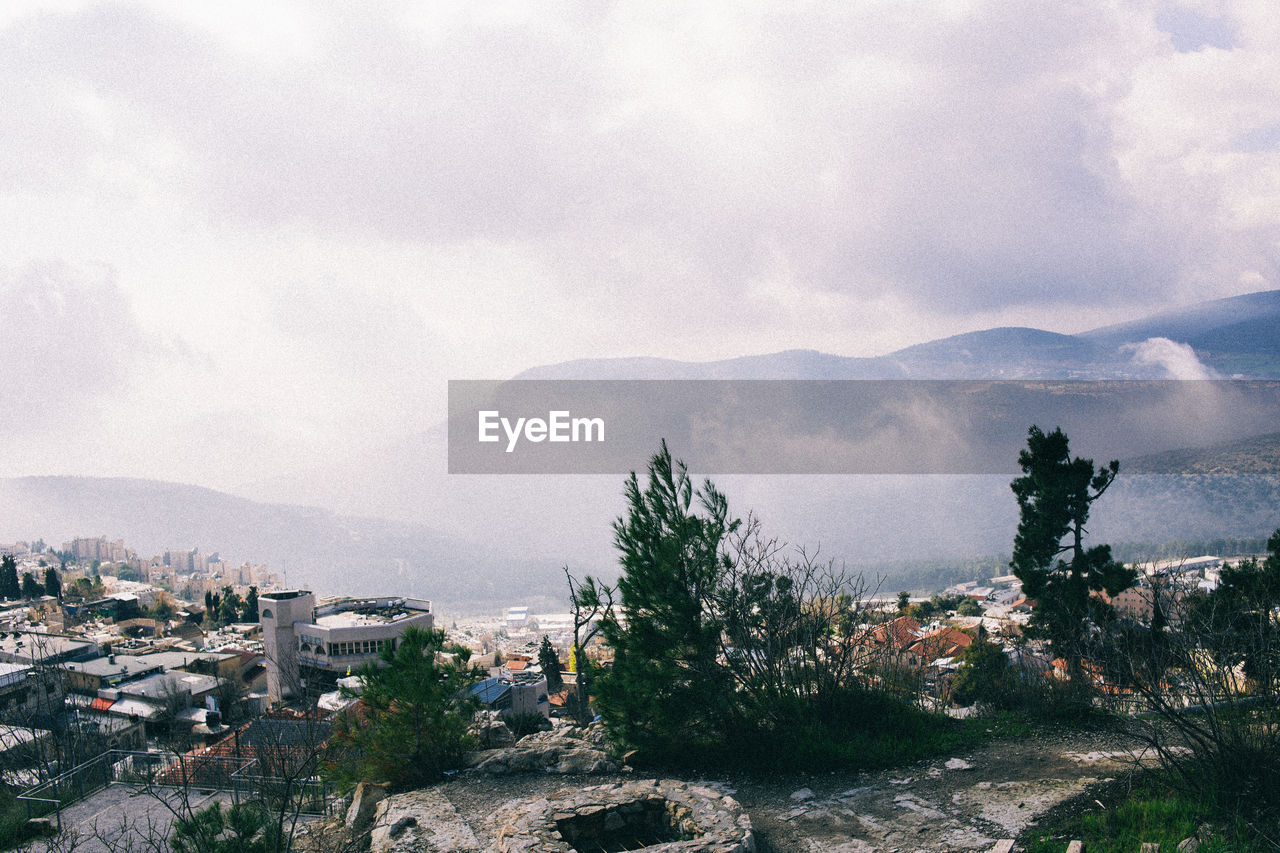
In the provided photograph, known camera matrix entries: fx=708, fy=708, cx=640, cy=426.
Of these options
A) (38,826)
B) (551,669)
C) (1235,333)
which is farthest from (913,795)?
(1235,333)

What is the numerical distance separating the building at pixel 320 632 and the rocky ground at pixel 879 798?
71.1 feet

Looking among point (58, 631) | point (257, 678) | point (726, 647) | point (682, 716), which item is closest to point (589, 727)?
point (682, 716)

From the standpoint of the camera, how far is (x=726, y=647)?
8977 millimetres

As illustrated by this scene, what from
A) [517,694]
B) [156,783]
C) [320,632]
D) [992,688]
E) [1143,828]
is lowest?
[517,694]

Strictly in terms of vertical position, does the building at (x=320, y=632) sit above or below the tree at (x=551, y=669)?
above

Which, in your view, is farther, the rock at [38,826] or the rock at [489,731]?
the rock at [38,826]

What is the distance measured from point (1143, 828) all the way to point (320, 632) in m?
29.5

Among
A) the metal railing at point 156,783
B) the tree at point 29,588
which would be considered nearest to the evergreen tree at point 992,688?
the metal railing at point 156,783

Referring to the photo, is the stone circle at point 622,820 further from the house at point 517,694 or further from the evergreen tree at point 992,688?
the house at point 517,694

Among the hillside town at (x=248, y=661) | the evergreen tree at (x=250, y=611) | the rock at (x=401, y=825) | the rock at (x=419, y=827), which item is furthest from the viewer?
the evergreen tree at (x=250, y=611)

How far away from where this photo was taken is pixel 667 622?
883 centimetres

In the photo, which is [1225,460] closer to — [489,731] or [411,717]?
[489,731]

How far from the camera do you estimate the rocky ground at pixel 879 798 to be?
6266 mm

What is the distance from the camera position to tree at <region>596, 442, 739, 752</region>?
8484 millimetres
